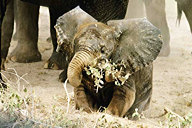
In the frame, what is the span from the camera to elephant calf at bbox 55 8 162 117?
3.60 metres

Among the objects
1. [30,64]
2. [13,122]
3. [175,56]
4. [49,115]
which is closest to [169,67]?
[175,56]

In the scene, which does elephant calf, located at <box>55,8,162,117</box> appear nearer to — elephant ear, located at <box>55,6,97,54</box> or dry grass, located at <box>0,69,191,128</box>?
elephant ear, located at <box>55,6,97,54</box>

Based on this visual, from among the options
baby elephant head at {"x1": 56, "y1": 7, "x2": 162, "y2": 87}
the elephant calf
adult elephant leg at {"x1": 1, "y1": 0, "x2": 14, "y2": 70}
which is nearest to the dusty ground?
adult elephant leg at {"x1": 1, "y1": 0, "x2": 14, "y2": 70}

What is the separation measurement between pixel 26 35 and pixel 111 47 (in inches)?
121

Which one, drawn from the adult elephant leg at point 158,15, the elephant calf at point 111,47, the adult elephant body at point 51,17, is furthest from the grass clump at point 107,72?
the adult elephant leg at point 158,15

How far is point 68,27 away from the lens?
385cm

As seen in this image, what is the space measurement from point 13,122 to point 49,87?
245 centimetres

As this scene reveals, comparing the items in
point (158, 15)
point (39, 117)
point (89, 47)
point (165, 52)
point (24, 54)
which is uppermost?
point (89, 47)

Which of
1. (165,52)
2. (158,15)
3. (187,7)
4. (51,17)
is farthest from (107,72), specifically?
(158,15)

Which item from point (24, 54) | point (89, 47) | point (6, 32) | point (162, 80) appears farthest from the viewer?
point (24, 54)

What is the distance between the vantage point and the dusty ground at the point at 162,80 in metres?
4.74

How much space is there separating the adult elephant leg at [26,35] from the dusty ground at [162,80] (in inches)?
5.6

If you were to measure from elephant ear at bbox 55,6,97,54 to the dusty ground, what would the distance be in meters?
0.41

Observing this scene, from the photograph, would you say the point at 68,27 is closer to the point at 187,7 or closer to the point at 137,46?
the point at 137,46
